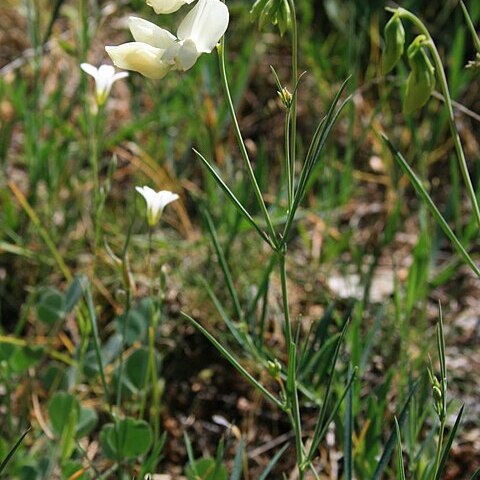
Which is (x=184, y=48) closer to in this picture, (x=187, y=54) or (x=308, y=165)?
(x=187, y=54)

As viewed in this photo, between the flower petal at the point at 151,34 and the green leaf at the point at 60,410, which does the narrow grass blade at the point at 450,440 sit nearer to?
the flower petal at the point at 151,34

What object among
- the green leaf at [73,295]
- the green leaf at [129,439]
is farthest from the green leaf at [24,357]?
the green leaf at [129,439]

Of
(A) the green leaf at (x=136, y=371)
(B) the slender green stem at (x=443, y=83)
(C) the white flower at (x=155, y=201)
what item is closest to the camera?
(B) the slender green stem at (x=443, y=83)

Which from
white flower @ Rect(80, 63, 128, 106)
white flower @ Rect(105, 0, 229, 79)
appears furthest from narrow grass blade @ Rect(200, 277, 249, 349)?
white flower @ Rect(105, 0, 229, 79)

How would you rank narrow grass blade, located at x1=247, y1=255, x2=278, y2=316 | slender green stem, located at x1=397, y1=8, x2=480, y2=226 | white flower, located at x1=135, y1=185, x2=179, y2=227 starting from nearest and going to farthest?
slender green stem, located at x1=397, y1=8, x2=480, y2=226
white flower, located at x1=135, y1=185, x2=179, y2=227
narrow grass blade, located at x1=247, y1=255, x2=278, y2=316

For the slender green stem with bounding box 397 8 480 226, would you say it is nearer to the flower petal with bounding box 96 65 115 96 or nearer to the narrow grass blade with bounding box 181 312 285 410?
the narrow grass blade with bounding box 181 312 285 410

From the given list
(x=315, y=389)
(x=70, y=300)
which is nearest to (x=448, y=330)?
(x=315, y=389)

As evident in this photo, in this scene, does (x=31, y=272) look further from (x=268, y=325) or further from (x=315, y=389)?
(x=315, y=389)
